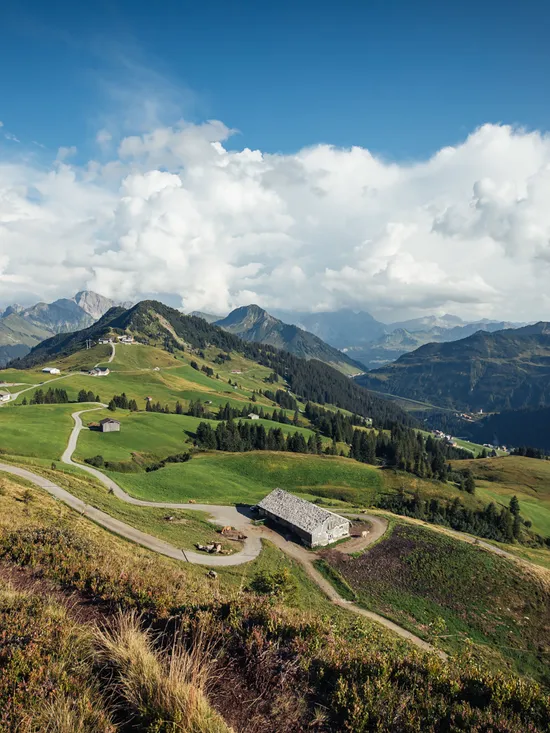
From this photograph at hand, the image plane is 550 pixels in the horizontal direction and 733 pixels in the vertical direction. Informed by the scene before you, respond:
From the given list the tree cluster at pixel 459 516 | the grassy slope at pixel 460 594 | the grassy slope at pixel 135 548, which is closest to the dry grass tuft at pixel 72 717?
the grassy slope at pixel 135 548

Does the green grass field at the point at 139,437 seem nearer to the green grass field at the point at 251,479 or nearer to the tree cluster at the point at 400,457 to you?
the green grass field at the point at 251,479

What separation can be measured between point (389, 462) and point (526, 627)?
330 ft

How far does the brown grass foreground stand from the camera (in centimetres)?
591

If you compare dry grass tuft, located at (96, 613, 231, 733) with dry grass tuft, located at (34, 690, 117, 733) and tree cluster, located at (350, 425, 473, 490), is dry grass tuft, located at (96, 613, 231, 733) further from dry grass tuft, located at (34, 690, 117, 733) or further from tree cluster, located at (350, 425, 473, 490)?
tree cluster, located at (350, 425, 473, 490)

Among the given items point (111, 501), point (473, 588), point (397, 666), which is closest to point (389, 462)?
point (473, 588)

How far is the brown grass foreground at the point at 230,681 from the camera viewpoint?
5.91m

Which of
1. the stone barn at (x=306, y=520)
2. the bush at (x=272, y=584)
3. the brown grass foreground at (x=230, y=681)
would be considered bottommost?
the stone barn at (x=306, y=520)

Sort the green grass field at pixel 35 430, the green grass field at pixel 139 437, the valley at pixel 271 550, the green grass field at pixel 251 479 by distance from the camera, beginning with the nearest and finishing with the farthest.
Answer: the valley at pixel 271 550, the green grass field at pixel 251 479, the green grass field at pixel 35 430, the green grass field at pixel 139 437

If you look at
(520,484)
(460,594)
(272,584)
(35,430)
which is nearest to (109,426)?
(35,430)

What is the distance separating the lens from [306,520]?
2202 inches

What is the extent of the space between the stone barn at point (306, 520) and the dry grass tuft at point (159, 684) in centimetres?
5014

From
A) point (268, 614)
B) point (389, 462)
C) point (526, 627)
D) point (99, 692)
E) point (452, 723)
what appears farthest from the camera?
point (389, 462)

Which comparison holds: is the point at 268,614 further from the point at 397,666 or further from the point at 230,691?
the point at 397,666

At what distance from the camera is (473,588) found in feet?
149
